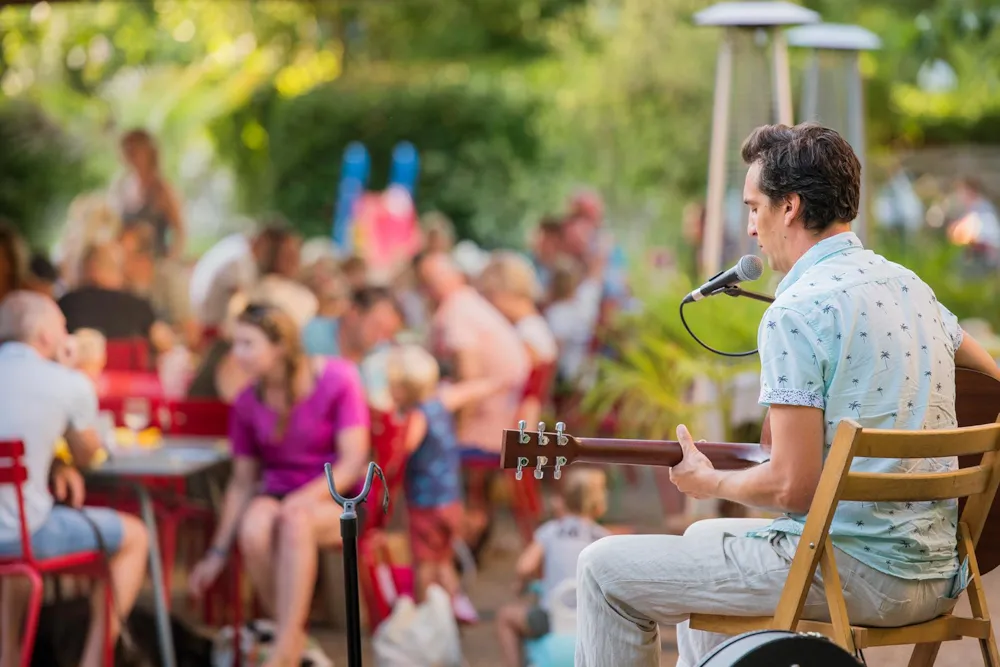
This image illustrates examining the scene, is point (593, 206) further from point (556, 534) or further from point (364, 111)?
point (556, 534)

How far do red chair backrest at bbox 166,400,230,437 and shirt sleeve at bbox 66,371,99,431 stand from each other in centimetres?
118

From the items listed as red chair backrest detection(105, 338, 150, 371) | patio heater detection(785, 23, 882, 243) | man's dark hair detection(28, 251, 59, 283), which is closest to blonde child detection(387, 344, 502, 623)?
man's dark hair detection(28, 251, 59, 283)

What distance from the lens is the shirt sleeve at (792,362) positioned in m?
2.15

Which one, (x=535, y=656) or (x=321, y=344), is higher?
(x=321, y=344)

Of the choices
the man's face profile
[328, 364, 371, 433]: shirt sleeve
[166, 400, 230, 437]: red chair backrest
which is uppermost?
the man's face profile

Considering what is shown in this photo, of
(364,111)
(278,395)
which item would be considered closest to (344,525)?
(278,395)

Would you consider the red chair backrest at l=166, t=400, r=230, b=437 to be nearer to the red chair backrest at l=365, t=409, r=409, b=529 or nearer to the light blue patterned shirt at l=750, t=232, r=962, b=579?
the red chair backrest at l=365, t=409, r=409, b=529

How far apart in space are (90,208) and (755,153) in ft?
21.2

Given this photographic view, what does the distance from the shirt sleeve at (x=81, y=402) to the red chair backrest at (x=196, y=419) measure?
3.88 ft

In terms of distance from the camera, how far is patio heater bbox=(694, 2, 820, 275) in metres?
5.67

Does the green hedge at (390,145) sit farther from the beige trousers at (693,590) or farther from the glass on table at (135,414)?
the beige trousers at (693,590)

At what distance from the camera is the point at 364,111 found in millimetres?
10570

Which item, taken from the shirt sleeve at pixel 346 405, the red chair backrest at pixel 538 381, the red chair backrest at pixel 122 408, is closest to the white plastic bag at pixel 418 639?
the shirt sleeve at pixel 346 405

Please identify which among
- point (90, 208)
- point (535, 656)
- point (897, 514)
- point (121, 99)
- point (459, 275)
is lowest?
point (535, 656)
